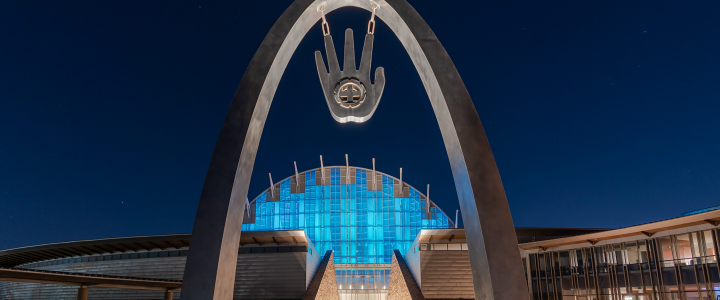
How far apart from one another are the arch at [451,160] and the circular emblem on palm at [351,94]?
1028 mm

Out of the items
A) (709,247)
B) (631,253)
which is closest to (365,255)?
(631,253)

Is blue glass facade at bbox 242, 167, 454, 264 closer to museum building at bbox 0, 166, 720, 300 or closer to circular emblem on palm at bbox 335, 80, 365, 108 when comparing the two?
museum building at bbox 0, 166, 720, 300

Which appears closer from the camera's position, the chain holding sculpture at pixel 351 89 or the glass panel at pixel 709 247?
the chain holding sculpture at pixel 351 89

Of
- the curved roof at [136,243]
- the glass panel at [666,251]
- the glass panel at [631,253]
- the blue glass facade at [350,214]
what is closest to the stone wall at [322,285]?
the curved roof at [136,243]

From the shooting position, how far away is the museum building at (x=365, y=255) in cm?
2198

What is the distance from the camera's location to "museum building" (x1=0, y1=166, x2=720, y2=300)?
2198 centimetres

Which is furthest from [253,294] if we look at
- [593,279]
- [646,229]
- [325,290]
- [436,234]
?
[646,229]

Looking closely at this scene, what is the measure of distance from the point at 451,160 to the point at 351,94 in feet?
6.74

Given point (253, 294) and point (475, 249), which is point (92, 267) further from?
point (475, 249)

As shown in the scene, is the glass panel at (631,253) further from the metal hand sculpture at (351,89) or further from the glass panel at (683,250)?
the metal hand sculpture at (351,89)

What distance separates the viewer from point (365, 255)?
5009 cm

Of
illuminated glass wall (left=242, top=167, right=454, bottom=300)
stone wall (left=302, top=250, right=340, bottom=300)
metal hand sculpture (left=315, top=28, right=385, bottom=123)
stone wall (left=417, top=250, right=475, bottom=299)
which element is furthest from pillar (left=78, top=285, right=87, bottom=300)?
illuminated glass wall (left=242, top=167, right=454, bottom=300)

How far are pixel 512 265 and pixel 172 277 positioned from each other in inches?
1240

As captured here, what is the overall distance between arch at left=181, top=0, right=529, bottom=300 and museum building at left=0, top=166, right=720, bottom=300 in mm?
17405
